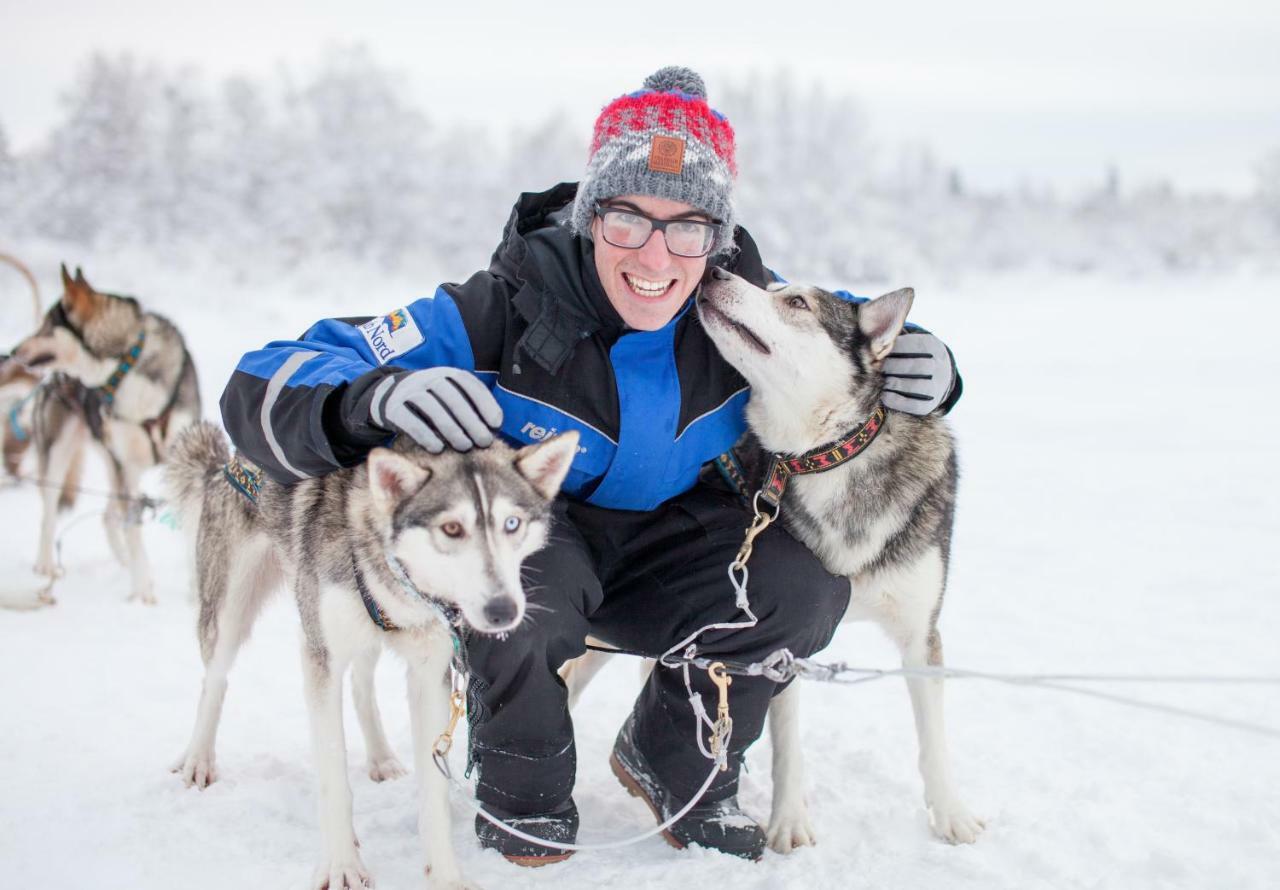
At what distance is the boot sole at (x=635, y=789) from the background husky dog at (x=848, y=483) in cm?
21

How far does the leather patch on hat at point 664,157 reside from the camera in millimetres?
1876

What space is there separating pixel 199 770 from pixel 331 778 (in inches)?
22.3

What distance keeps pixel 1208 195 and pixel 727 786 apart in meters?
38.3

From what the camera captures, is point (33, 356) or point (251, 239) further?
point (251, 239)

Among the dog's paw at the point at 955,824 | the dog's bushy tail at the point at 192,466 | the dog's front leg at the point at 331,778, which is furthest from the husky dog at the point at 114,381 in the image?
the dog's paw at the point at 955,824

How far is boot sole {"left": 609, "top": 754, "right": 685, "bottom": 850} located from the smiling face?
102 cm

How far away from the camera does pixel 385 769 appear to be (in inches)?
86.3

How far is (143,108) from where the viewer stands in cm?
1980

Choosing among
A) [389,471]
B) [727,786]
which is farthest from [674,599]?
[389,471]

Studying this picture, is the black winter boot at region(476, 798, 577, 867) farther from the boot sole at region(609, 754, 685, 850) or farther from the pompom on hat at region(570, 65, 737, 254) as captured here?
the pompom on hat at region(570, 65, 737, 254)

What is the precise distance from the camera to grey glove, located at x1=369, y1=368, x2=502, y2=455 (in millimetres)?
1527

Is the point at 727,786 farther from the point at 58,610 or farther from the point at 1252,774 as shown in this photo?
the point at 58,610

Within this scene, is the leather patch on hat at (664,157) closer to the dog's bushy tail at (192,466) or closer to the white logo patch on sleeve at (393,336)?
the white logo patch on sleeve at (393,336)

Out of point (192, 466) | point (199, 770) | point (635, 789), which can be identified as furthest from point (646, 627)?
point (192, 466)
